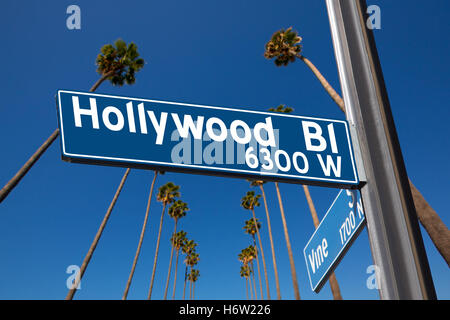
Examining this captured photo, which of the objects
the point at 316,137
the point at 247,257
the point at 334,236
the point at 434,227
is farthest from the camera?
the point at 247,257

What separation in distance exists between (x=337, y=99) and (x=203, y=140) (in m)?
10.1

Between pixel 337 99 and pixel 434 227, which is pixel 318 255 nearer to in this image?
pixel 434 227

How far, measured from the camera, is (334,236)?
229cm

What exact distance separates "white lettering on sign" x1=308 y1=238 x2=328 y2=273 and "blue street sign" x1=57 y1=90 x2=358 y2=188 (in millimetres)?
777

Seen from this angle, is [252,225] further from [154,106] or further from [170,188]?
[154,106]

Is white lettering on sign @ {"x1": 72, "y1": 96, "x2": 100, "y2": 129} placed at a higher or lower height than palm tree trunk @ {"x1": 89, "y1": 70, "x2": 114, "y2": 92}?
lower

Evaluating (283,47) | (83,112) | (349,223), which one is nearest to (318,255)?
(349,223)

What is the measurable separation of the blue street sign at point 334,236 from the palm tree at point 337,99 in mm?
4391

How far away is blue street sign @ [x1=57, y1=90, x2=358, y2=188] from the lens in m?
1.72

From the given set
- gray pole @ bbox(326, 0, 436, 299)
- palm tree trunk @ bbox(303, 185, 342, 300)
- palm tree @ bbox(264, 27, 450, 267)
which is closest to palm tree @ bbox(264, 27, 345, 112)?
palm tree @ bbox(264, 27, 450, 267)

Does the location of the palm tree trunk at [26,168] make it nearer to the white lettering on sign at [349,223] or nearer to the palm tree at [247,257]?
the white lettering on sign at [349,223]

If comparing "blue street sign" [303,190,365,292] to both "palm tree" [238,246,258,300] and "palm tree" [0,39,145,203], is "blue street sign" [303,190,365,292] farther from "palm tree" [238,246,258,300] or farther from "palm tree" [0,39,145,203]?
"palm tree" [238,246,258,300]

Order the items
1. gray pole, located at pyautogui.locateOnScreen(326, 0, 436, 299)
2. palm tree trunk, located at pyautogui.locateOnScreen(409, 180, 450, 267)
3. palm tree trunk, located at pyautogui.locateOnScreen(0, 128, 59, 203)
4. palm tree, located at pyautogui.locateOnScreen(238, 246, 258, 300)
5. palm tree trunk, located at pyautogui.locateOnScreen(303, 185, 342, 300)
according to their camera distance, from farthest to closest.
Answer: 1. palm tree, located at pyautogui.locateOnScreen(238, 246, 258, 300)
2. palm tree trunk, located at pyautogui.locateOnScreen(303, 185, 342, 300)
3. palm tree trunk, located at pyautogui.locateOnScreen(0, 128, 59, 203)
4. palm tree trunk, located at pyautogui.locateOnScreen(409, 180, 450, 267)
5. gray pole, located at pyautogui.locateOnScreen(326, 0, 436, 299)
